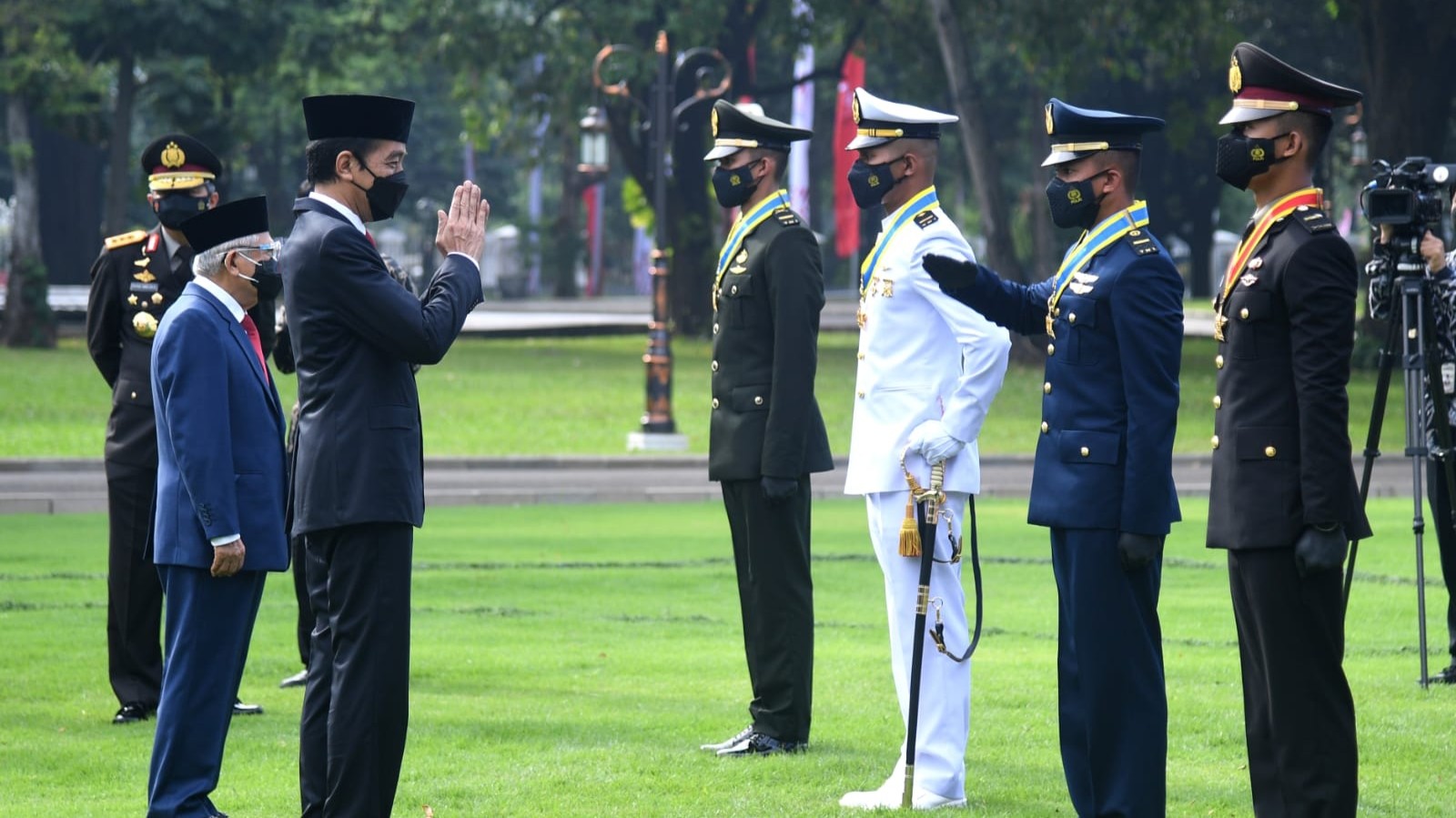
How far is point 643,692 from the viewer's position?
9.76 metres

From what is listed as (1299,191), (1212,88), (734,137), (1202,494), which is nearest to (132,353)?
(734,137)

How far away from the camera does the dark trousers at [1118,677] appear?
6.43 metres

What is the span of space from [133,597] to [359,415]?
3.35m

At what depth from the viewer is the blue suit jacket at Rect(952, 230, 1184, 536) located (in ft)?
20.8

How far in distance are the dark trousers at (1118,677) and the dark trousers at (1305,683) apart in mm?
445

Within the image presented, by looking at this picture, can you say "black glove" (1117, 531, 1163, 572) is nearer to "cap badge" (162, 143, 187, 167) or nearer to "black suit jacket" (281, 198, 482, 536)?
"black suit jacket" (281, 198, 482, 536)

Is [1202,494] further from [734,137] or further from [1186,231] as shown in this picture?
[1186,231]

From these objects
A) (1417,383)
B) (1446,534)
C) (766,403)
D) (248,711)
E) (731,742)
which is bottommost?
(248,711)

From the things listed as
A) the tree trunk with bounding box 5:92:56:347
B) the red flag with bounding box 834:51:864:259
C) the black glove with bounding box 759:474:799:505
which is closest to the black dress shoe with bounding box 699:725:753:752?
the black glove with bounding box 759:474:799:505

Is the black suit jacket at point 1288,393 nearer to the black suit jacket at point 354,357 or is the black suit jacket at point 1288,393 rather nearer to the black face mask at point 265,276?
the black suit jacket at point 354,357

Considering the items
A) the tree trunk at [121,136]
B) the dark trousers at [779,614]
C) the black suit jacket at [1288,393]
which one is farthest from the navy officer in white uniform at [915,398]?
the tree trunk at [121,136]

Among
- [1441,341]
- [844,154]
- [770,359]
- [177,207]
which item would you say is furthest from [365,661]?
[844,154]

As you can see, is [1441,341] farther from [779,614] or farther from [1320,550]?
[1320,550]

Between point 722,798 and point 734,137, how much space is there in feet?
8.90
